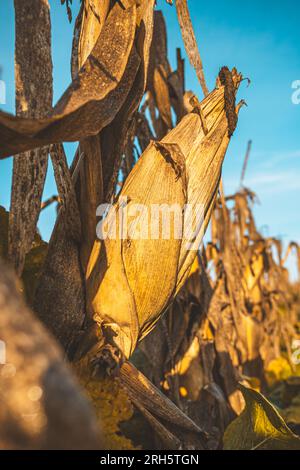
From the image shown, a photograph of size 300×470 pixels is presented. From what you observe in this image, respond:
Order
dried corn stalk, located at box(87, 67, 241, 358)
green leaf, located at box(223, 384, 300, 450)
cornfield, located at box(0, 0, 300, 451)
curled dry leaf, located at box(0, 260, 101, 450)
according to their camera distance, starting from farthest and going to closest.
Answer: green leaf, located at box(223, 384, 300, 450) → dried corn stalk, located at box(87, 67, 241, 358) → cornfield, located at box(0, 0, 300, 451) → curled dry leaf, located at box(0, 260, 101, 450)

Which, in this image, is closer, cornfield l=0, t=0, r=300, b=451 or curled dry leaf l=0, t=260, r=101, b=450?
curled dry leaf l=0, t=260, r=101, b=450

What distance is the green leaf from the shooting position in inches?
37.8

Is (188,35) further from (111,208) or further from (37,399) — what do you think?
(37,399)

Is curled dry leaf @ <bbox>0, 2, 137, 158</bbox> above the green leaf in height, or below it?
above

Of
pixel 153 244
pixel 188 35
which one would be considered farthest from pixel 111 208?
pixel 188 35

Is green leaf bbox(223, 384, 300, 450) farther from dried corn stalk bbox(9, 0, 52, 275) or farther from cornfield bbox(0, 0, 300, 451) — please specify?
dried corn stalk bbox(9, 0, 52, 275)

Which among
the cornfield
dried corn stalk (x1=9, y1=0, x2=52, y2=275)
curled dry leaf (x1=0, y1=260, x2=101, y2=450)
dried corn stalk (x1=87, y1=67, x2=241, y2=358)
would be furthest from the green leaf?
curled dry leaf (x1=0, y1=260, x2=101, y2=450)

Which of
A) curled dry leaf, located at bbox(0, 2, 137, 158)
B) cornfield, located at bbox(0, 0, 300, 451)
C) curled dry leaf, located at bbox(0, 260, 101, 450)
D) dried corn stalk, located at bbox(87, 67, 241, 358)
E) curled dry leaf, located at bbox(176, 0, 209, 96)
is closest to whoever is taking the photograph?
curled dry leaf, located at bbox(0, 260, 101, 450)

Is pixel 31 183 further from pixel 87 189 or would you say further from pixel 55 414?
pixel 55 414

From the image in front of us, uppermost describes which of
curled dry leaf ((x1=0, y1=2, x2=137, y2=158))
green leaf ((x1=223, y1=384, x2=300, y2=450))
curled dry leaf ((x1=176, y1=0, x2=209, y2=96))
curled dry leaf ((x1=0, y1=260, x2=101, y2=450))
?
curled dry leaf ((x1=176, y1=0, x2=209, y2=96))

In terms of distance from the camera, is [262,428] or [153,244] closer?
[153,244]

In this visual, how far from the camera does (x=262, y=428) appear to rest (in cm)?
102
